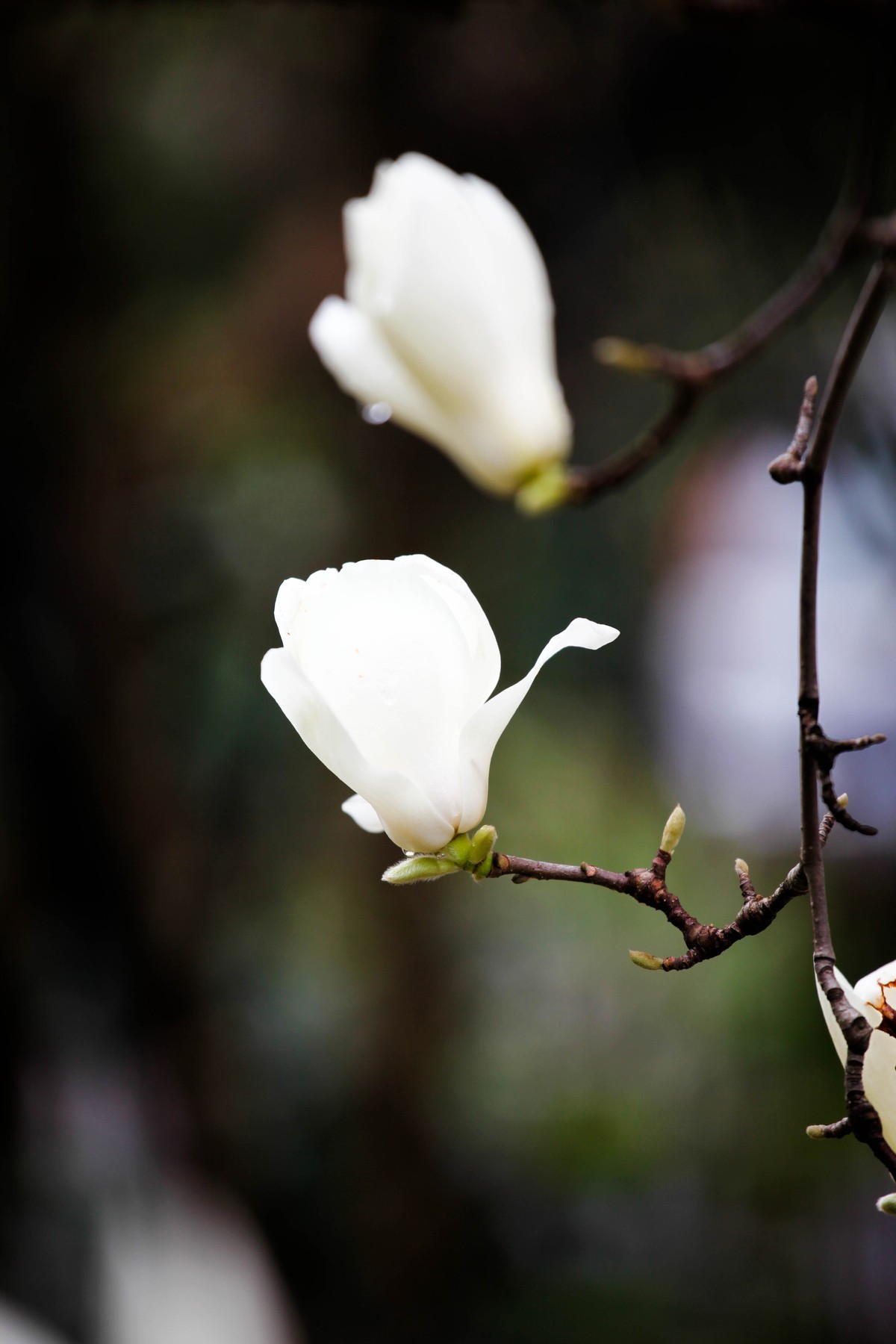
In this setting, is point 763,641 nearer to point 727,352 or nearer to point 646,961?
point 727,352

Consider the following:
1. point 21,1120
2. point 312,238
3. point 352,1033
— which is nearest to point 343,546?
point 312,238

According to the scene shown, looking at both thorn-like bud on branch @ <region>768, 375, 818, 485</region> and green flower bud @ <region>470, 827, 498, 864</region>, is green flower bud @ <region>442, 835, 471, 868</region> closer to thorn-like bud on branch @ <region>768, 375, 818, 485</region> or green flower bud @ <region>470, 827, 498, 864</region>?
green flower bud @ <region>470, 827, 498, 864</region>

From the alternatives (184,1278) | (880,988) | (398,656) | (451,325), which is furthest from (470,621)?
(184,1278)

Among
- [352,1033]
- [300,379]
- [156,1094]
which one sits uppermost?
[300,379]

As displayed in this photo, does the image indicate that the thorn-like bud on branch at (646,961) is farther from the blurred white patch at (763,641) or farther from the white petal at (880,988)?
the blurred white patch at (763,641)

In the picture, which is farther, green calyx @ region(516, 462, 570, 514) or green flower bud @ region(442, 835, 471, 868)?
green calyx @ region(516, 462, 570, 514)

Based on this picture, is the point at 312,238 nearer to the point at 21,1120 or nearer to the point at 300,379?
the point at 300,379

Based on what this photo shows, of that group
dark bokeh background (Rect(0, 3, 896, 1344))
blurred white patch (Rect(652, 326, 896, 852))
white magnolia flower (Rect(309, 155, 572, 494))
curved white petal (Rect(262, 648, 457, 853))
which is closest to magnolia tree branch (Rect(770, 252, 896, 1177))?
curved white petal (Rect(262, 648, 457, 853))

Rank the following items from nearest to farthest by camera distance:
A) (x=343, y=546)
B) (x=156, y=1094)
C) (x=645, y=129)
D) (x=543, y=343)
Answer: (x=543, y=343), (x=645, y=129), (x=156, y=1094), (x=343, y=546)
